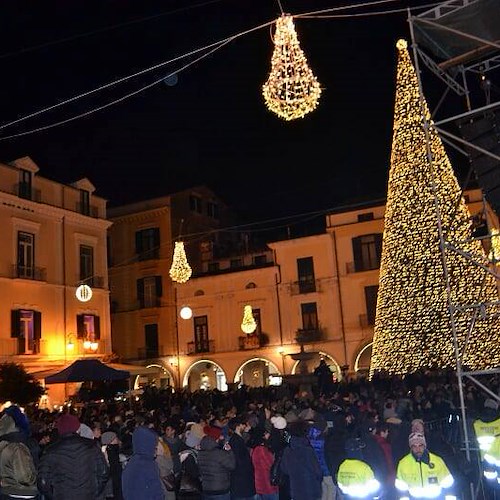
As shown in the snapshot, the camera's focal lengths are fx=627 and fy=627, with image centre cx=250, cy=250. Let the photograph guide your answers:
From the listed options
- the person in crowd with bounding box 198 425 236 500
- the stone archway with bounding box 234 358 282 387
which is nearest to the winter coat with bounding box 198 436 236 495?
the person in crowd with bounding box 198 425 236 500

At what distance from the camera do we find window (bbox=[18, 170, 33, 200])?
27078 millimetres

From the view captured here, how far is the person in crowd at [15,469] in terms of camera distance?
20.2 ft

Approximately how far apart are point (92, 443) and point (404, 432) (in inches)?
146

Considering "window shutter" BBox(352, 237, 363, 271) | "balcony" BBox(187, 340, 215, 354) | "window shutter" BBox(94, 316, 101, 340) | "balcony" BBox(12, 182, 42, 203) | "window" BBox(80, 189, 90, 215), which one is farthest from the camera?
"balcony" BBox(187, 340, 215, 354)

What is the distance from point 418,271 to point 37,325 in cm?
1666

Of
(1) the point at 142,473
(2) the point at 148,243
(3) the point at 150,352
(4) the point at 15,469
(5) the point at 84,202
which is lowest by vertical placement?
(1) the point at 142,473

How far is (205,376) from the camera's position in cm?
3841

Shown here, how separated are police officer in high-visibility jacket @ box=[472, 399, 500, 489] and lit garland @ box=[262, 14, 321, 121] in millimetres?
4816

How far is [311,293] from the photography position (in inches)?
1377

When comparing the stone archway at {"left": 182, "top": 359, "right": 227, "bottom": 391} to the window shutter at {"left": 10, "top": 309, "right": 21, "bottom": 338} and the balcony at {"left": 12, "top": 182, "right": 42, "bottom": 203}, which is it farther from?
the balcony at {"left": 12, "top": 182, "right": 42, "bottom": 203}

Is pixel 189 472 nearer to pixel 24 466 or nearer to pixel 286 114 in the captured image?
pixel 24 466

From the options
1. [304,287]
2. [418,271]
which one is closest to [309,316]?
[304,287]

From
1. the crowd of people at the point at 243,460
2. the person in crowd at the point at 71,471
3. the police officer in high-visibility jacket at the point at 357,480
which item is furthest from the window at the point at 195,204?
the person in crowd at the point at 71,471

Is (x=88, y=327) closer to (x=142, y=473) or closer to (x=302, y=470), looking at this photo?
(x=302, y=470)
